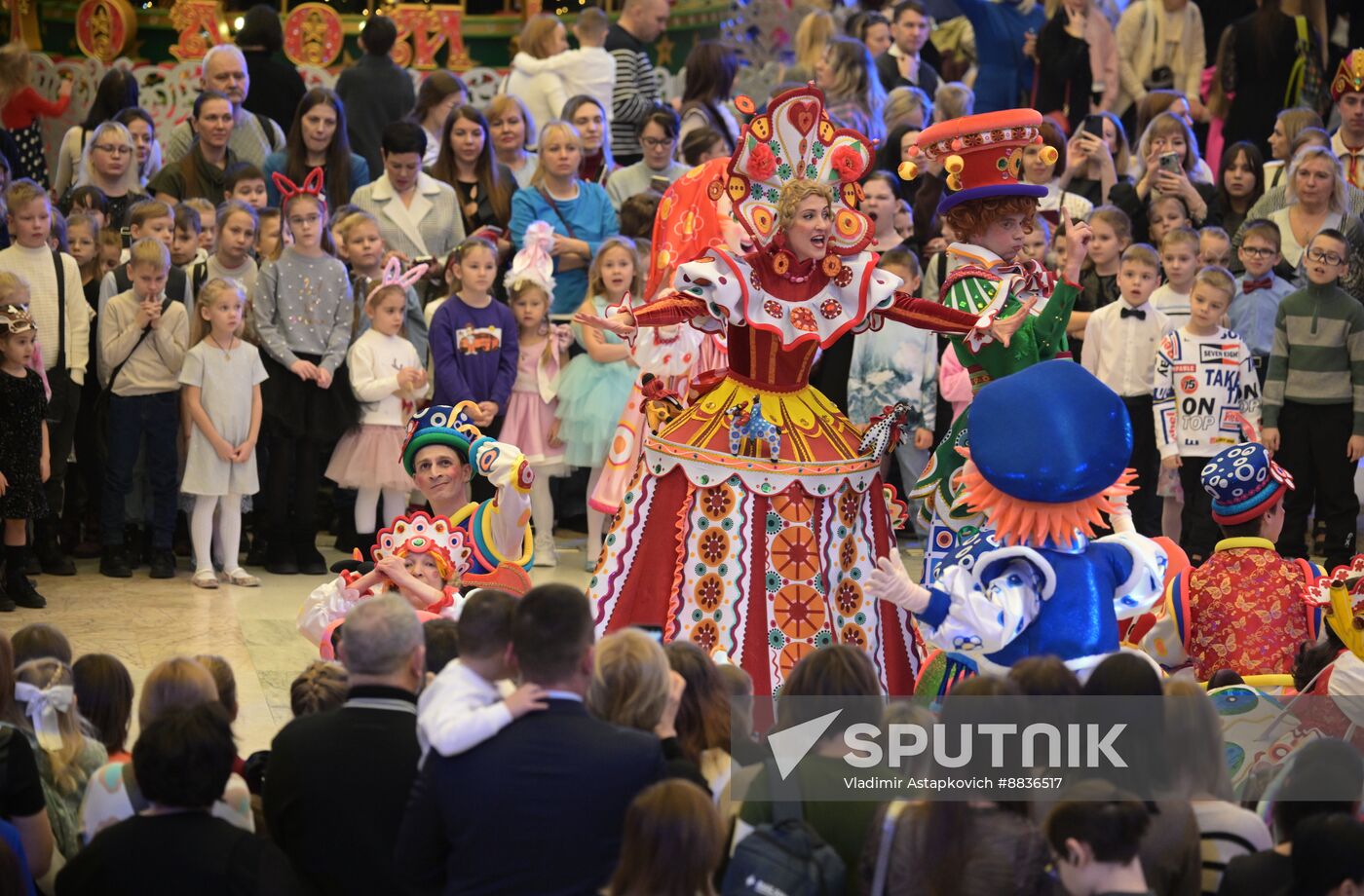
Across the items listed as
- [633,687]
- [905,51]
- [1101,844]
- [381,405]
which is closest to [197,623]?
[381,405]

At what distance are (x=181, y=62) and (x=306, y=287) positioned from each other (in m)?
5.54

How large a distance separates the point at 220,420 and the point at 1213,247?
16.4 feet

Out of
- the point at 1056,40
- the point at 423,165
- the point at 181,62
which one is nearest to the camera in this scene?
the point at 423,165

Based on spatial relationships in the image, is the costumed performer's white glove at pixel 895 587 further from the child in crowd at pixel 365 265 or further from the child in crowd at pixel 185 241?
the child in crowd at pixel 185 241


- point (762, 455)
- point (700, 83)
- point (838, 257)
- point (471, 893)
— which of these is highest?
point (700, 83)

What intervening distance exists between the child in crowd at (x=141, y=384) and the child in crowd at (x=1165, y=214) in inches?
200

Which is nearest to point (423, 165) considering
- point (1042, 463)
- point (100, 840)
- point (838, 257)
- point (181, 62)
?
point (181, 62)

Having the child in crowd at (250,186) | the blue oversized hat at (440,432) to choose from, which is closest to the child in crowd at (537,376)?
the child in crowd at (250,186)

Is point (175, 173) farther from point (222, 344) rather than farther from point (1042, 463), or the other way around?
point (1042, 463)

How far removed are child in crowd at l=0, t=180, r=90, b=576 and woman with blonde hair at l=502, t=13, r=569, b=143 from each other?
145 inches

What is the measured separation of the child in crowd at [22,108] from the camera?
10844mm

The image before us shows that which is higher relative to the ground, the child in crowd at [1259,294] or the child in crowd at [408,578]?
the child in crowd at [1259,294]

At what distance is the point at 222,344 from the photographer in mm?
8766

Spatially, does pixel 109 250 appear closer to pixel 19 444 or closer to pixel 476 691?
pixel 19 444
